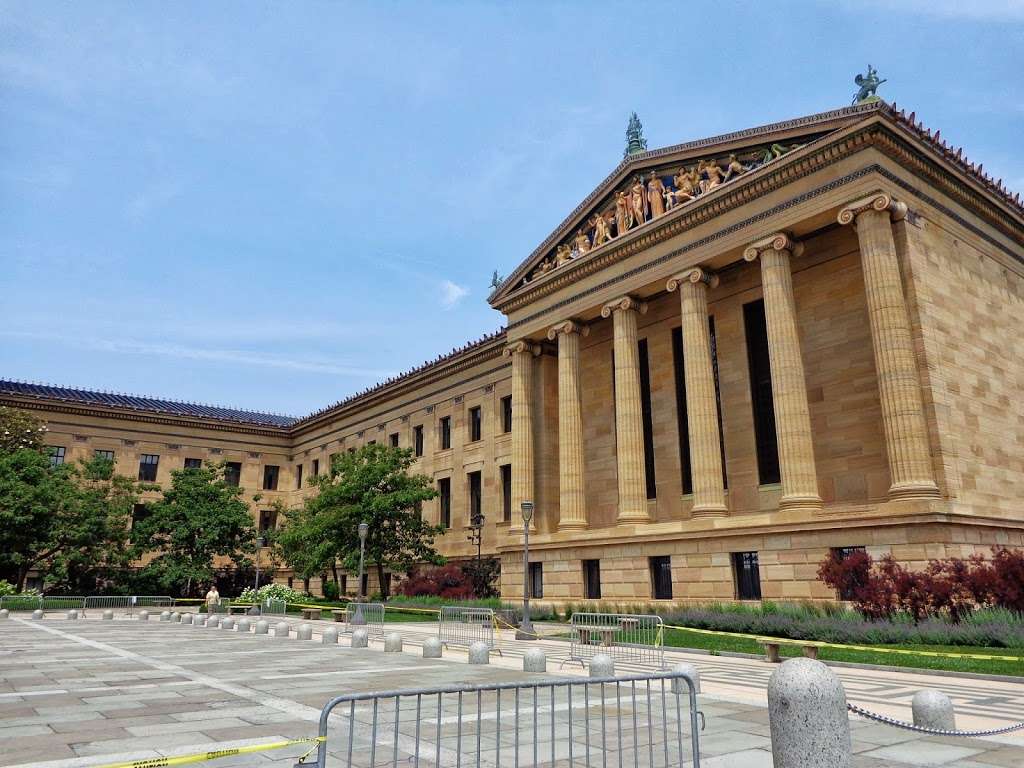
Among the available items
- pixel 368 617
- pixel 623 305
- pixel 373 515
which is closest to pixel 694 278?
pixel 623 305

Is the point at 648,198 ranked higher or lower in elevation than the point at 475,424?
higher

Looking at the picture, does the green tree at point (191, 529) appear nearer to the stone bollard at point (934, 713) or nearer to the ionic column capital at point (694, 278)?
the ionic column capital at point (694, 278)

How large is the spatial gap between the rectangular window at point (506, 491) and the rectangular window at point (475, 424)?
3629 mm

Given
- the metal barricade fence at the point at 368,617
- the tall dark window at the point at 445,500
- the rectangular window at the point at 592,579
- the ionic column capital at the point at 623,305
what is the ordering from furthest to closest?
the tall dark window at the point at 445,500, the ionic column capital at the point at 623,305, the rectangular window at the point at 592,579, the metal barricade fence at the point at 368,617

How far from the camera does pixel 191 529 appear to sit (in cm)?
4894

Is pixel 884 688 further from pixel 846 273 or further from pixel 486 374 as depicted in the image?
pixel 486 374

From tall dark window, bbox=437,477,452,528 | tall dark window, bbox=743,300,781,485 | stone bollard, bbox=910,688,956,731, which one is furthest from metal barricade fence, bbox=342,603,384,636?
stone bollard, bbox=910,688,956,731

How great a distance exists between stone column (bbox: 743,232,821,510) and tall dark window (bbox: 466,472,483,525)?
22.8 meters

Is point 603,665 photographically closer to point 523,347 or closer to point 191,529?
point 523,347

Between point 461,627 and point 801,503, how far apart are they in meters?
11.8

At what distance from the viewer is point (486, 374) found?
46.5 metres

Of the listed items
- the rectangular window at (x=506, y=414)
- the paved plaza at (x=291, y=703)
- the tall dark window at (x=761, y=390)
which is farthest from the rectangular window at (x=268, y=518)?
the tall dark window at (x=761, y=390)

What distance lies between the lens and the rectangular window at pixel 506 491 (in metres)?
43.2

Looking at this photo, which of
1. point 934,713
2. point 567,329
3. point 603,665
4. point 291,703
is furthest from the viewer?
point 567,329
